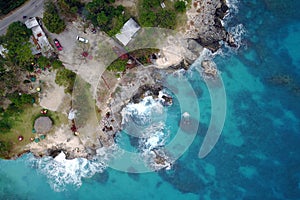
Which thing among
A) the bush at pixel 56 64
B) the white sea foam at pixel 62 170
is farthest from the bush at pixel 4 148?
the bush at pixel 56 64

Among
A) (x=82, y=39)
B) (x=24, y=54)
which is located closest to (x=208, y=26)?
(x=82, y=39)

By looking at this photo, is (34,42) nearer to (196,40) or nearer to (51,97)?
(51,97)

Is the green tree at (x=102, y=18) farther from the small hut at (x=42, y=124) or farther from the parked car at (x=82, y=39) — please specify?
the small hut at (x=42, y=124)

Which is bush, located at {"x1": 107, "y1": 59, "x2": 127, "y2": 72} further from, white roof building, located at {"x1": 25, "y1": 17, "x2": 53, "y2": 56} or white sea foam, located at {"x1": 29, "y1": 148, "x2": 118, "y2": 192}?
white sea foam, located at {"x1": 29, "y1": 148, "x2": 118, "y2": 192}

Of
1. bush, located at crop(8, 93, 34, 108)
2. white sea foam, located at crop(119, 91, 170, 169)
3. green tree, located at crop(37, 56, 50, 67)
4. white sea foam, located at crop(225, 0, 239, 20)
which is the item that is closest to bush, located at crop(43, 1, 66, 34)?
green tree, located at crop(37, 56, 50, 67)

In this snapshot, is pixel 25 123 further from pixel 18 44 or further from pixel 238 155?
pixel 238 155

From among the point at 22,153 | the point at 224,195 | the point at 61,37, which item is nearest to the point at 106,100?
the point at 61,37
